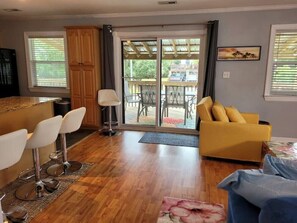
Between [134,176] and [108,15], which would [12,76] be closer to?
[108,15]

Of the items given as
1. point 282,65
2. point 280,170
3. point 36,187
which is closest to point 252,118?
point 282,65

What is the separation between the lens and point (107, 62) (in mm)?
4723

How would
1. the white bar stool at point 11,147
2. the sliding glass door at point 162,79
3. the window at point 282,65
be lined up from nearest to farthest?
the white bar stool at point 11,147
the window at point 282,65
the sliding glass door at point 162,79

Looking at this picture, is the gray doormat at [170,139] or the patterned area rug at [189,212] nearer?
the patterned area rug at [189,212]

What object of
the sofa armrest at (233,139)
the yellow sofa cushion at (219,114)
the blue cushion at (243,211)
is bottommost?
the sofa armrest at (233,139)

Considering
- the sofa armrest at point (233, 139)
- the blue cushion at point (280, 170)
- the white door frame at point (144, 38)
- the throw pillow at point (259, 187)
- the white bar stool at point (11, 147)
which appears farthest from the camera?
the white door frame at point (144, 38)

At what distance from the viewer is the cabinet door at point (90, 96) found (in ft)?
15.2

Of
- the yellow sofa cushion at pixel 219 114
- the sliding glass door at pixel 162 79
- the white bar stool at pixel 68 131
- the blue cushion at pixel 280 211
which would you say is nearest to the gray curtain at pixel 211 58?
the sliding glass door at pixel 162 79

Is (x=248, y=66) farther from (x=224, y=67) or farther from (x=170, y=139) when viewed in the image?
(x=170, y=139)

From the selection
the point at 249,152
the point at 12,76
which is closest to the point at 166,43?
the point at 249,152

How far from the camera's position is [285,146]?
9.15ft

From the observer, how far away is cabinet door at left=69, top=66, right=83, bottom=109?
4678mm

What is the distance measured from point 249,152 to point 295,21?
2515 millimetres

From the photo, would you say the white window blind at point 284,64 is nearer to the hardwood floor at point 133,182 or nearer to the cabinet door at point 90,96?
the hardwood floor at point 133,182
